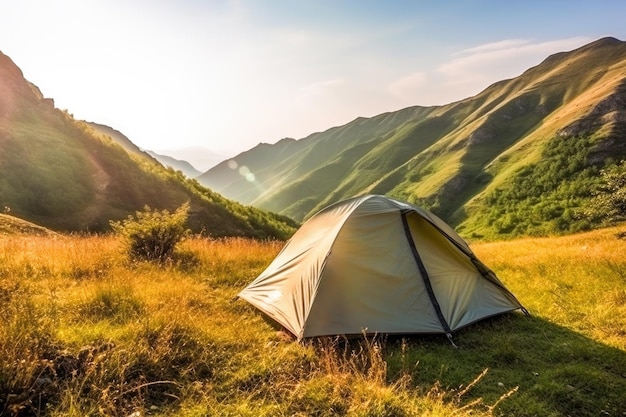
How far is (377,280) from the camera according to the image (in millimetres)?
7578

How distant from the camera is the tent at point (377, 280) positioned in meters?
7.13

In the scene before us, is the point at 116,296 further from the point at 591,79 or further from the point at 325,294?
the point at 591,79

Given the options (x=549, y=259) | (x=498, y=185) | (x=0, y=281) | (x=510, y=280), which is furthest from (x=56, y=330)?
(x=498, y=185)

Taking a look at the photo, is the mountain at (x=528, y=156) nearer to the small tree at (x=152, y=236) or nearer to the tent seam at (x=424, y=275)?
the tent seam at (x=424, y=275)

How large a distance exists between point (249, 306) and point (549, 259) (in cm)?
1099

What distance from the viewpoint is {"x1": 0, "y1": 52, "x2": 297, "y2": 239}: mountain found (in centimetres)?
2853

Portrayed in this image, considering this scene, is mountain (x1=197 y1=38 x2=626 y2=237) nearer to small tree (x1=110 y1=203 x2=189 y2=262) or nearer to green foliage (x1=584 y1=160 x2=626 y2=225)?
green foliage (x1=584 y1=160 x2=626 y2=225)

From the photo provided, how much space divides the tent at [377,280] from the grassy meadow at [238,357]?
362mm

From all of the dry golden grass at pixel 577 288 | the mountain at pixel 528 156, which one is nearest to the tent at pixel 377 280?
the dry golden grass at pixel 577 288

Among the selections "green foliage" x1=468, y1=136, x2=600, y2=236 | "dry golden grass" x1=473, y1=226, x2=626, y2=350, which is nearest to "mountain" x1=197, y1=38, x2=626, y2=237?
"green foliage" x1=468, y1=136, x2=600, y2=236

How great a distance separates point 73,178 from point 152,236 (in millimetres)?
26872

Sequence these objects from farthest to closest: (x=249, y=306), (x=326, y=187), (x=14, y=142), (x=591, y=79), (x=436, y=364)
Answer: (x=326, y=187), (x=591, y=79), (x=14, y=142), (x=249, y=306), (x=436, y=364)

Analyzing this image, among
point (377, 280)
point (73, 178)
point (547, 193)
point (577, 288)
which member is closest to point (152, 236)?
point (377, 280)

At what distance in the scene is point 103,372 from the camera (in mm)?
4613
